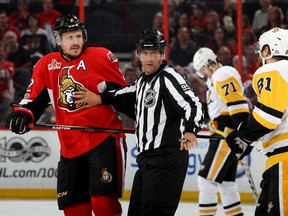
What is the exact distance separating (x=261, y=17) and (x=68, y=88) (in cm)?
436

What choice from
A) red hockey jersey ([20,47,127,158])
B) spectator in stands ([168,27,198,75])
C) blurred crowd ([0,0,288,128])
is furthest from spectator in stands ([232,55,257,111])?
red hockey jersey ([20,47,127,158])

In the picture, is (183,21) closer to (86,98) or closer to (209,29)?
(209,29)

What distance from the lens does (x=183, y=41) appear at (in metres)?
9.38

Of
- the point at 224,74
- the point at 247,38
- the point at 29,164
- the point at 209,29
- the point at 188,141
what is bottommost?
the point at 29,164

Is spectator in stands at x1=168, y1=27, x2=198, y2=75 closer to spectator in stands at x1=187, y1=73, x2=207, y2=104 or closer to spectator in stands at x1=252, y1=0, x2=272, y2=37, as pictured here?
spectator in stands at x1=187, y1=73, x2=207, y2=104

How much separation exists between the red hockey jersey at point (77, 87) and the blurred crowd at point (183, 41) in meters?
3.79

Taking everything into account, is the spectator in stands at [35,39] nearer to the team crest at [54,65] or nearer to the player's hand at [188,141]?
the team crest at [54,65]

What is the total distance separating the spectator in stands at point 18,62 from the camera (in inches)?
368

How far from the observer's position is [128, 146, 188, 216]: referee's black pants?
4.99m

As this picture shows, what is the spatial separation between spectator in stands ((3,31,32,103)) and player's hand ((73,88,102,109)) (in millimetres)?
4069

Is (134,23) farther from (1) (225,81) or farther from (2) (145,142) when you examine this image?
(2) (145,142)

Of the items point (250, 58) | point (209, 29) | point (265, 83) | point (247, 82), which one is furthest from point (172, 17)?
point (265, 83)

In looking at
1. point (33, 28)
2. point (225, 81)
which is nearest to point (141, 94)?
point (225, 81)

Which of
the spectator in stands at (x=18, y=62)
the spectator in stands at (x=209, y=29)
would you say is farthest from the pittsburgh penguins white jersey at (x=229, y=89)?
the spectator in stands at (x=18, y=62)
